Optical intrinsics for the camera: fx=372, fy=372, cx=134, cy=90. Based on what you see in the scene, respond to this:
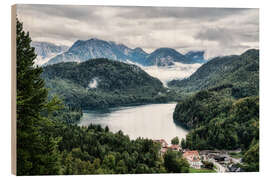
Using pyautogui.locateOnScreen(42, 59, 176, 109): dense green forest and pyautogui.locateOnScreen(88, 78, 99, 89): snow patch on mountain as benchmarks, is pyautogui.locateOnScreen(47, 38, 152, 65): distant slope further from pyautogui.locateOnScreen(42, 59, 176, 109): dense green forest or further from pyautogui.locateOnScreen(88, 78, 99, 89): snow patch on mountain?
pyautogui.locateOnScreen(88, 78, 99, 89): snow patch on mountain

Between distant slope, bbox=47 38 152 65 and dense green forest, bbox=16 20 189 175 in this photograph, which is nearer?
dense green forest, bbox=16 20 189 175

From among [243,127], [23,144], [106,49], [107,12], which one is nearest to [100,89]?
[106,49]

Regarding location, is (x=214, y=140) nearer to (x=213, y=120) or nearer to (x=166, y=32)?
(x=213, y=120)

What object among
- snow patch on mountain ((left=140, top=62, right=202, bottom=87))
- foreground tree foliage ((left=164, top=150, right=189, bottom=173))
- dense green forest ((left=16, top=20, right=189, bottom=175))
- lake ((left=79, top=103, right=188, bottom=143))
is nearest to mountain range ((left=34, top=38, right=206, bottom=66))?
snow patch on mountain ((left=140, top=62, right=202, bottom=87))

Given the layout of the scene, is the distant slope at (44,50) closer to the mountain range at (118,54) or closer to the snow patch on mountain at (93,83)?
the mountain range at (118,54)

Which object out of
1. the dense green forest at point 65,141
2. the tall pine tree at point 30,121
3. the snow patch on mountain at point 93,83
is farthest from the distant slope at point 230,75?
the tall pine tree at point 30,121

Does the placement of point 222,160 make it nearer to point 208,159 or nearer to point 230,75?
point 208,159

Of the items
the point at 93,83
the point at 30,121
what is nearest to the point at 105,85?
the point at 93,83
